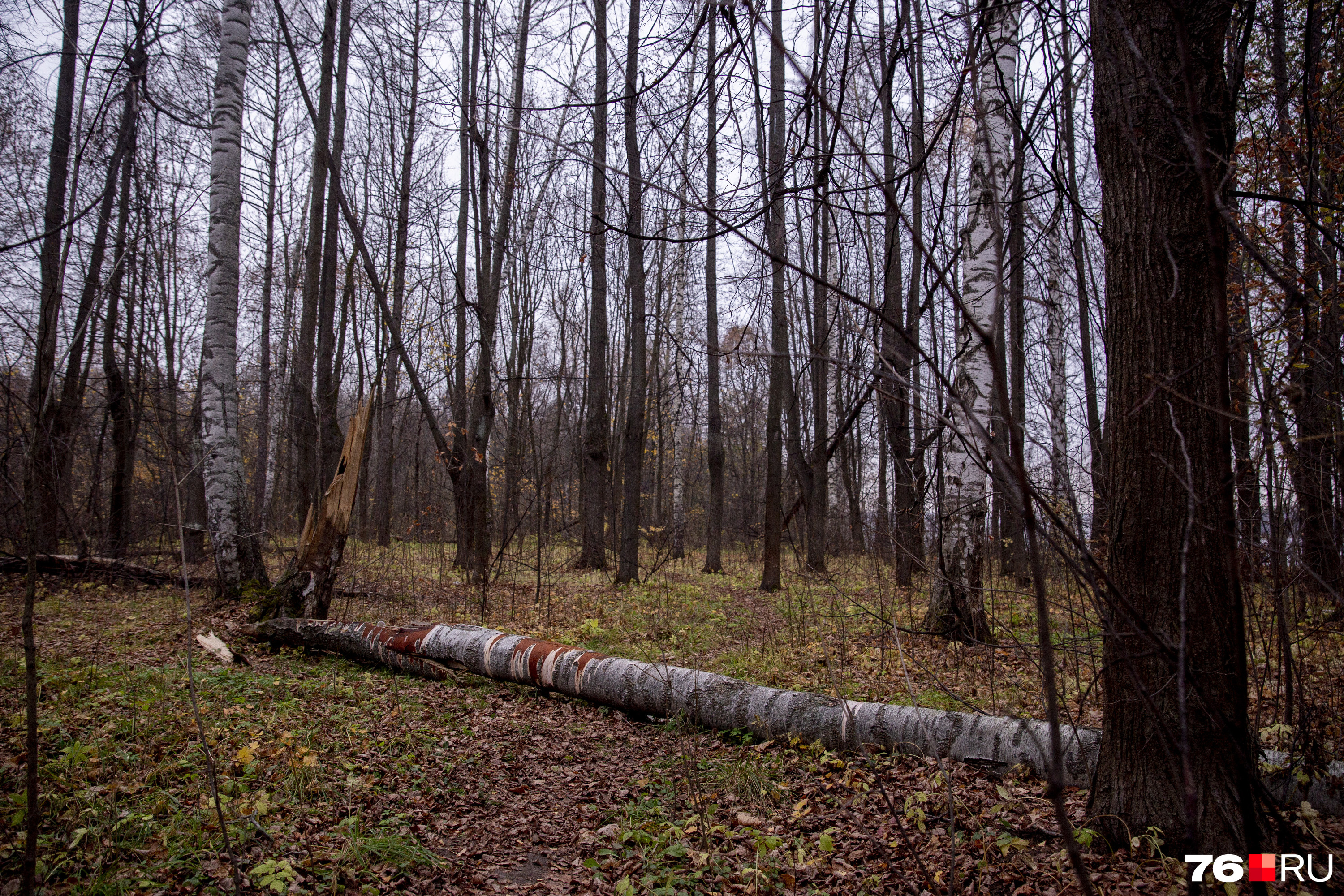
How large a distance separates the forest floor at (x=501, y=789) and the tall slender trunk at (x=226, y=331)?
121cm

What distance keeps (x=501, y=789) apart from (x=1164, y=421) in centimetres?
333

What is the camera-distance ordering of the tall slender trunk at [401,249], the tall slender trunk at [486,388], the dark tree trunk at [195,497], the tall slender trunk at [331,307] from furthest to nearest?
1. the tall slender trunk at [401,249]
2. the tall slender trunk at [331,307]
3. the tall slender trunk at [486,388]
4. the dark tree trunk at [195,497]

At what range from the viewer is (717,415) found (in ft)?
43.6

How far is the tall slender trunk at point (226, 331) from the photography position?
21.4 feet

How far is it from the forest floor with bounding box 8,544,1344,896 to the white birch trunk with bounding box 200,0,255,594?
3.96 ft

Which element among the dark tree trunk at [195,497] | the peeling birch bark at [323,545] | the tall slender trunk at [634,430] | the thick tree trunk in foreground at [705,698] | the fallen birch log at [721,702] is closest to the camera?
the fallen birch log at [721,702]

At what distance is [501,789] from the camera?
3.44m

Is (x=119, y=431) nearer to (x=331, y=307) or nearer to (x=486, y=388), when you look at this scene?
(x=331, y=307)

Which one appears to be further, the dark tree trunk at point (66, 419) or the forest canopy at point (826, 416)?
the dark tree trunk at point (66, 419)

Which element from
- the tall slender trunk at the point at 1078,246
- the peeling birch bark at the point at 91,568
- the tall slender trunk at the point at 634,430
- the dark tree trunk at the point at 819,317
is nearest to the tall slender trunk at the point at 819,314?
the dark tree trunk at the point at 819,317

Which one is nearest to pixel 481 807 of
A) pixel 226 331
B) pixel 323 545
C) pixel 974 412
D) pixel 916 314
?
pixel 916 314

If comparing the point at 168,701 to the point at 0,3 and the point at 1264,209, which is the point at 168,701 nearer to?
the point at 1264,209

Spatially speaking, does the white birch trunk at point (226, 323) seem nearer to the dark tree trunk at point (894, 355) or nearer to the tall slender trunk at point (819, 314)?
the tall slender trunk at point (819, 314)

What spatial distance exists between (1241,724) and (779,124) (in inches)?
393
